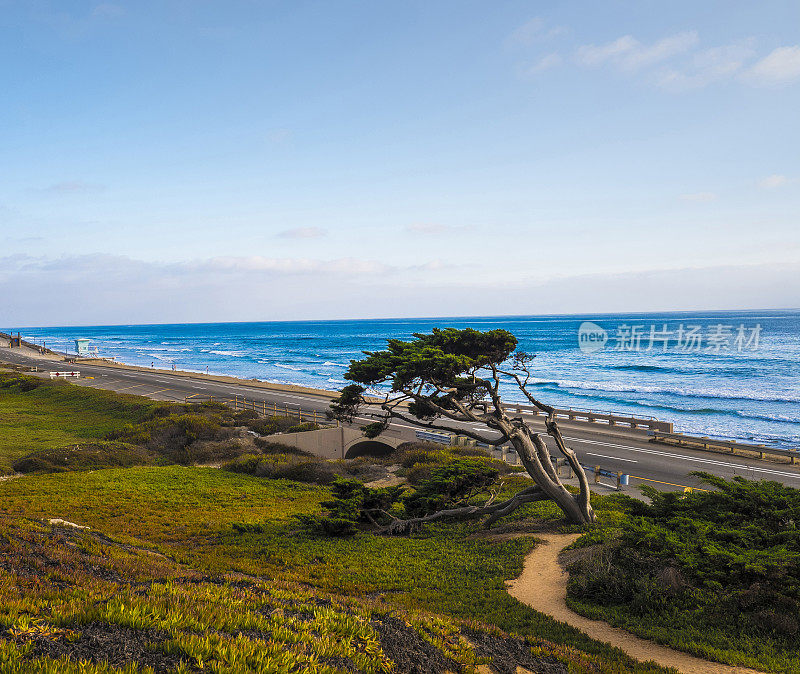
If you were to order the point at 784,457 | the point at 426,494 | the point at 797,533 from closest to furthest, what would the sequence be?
the point at 797,533
the point at 426,494
the point at 784,457

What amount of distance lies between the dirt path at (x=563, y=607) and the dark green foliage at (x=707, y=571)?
27 centimetres

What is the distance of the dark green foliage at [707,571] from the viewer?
28.8 feet

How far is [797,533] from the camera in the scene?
383 inches

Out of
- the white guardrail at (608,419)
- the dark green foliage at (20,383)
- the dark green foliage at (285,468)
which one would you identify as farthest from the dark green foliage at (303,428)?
the dark green foliage at (20,383)

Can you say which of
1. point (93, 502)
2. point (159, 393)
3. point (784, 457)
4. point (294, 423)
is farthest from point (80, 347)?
point (784, 457)

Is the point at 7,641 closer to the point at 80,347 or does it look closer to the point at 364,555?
the point at 364,555

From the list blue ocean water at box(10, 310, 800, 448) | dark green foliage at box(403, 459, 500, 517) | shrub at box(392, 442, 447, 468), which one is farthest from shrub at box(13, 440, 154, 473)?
blue ocean water at box(10, 310, 800, 448)

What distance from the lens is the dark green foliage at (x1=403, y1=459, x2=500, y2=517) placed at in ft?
58.4

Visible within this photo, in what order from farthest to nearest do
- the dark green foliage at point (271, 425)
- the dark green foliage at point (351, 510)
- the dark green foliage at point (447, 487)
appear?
the dark green foliage at point (271, 425)
the dark green foliage at point (447, 487)
the dark green foliage at point (351, 510)

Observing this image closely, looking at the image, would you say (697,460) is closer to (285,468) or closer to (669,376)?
(285,468)

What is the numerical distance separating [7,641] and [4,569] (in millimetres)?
3610

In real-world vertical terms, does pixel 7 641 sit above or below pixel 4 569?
above

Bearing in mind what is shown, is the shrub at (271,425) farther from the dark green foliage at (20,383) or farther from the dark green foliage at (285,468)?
the dark green foliage at (20,383)

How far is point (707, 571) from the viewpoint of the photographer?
31.1 ft
